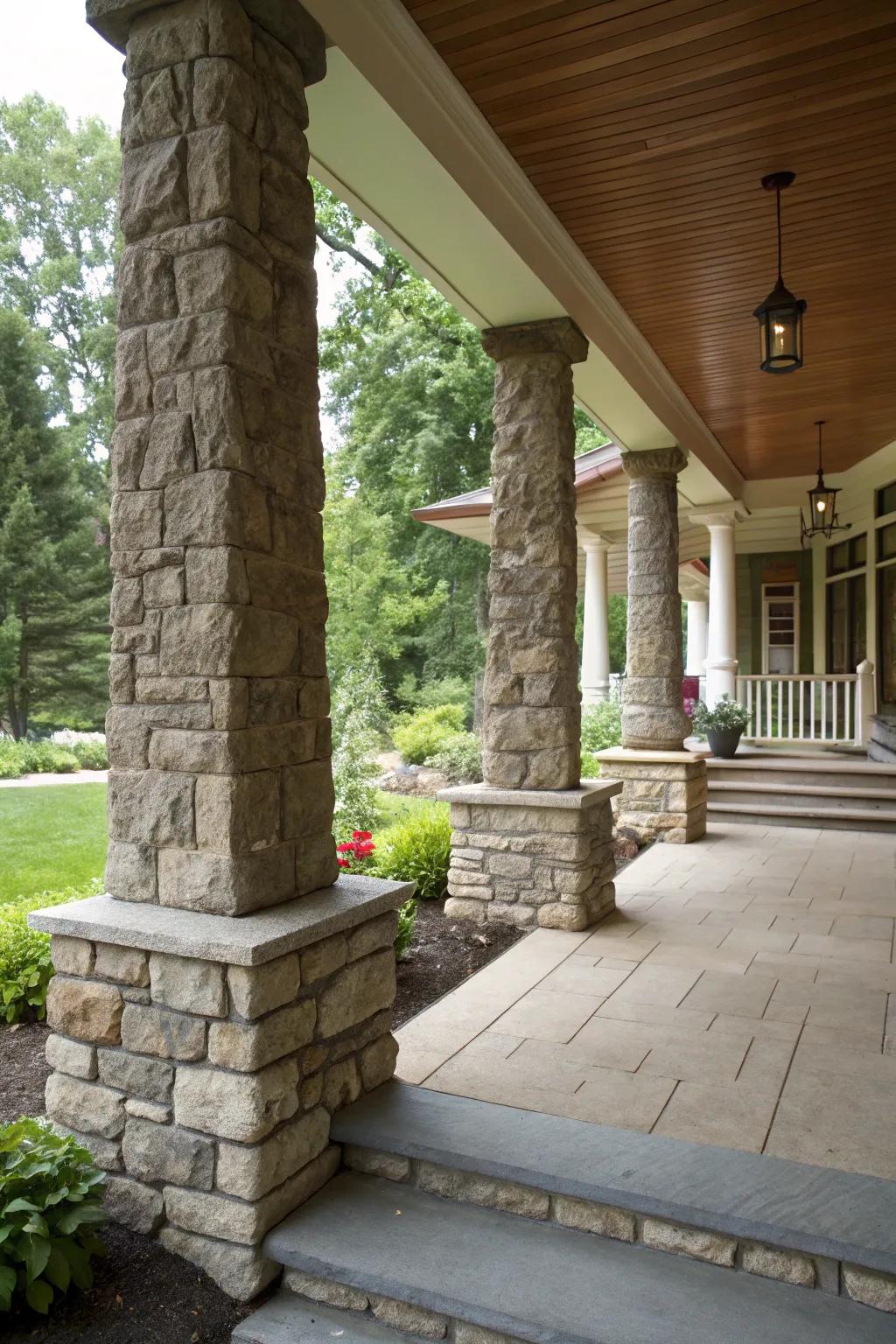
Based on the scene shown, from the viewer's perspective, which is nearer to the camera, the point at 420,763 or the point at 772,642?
the point at 420,763

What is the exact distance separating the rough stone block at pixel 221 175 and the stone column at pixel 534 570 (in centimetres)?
265

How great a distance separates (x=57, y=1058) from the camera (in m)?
2.53

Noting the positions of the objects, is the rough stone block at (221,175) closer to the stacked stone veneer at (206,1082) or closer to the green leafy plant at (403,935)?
the stacked stone veneer at (206,1082)

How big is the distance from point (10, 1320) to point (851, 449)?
943cm

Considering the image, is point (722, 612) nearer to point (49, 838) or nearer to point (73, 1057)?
point (49, 838)

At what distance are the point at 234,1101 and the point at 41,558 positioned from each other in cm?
1642

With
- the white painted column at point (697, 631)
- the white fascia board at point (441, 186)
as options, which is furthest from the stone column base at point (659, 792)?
the white painted column at point (697, 631)

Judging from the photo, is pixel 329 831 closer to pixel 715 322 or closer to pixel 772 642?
pixel 715 322

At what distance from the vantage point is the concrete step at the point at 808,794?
8.28 metres

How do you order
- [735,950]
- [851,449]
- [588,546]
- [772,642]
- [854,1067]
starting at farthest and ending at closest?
1. [772,642]
2. [588,546]
3. [851,449]
4. [735,950]
5. [854,1067]

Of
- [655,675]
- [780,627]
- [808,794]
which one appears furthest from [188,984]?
[780,627]

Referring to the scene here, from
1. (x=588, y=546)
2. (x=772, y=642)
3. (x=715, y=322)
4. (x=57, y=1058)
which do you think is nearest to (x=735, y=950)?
(x=57, y=1058)

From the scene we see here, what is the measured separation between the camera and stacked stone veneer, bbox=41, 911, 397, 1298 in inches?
87.8

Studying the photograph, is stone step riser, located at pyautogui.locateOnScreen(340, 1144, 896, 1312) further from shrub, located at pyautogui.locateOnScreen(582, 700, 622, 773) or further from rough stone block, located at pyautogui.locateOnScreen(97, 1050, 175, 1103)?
shrub, located at pyautogui.locateOnScreen(582, 700, 622, 773)
